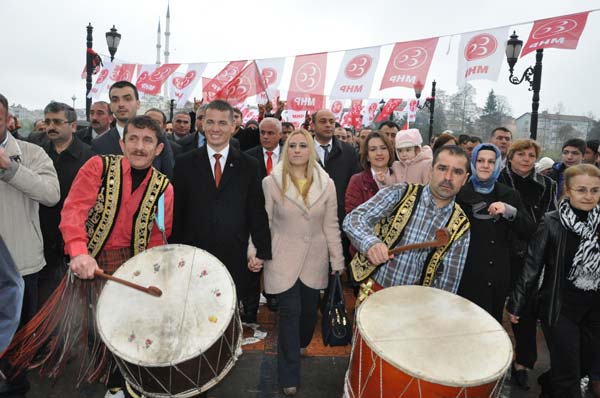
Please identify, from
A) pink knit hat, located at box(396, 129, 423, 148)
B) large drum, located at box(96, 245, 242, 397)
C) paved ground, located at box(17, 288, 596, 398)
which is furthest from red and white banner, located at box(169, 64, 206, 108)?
large drum, located at box(96, 245, 242, 397)

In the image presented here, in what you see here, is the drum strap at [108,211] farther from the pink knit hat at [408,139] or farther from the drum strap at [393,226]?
the pink knit hat at [408,139]

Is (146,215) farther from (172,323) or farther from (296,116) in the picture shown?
(296,116)

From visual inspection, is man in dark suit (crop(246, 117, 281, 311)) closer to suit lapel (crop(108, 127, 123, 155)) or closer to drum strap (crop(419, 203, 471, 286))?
suit lapel (crop(108, 127, 123, 155))

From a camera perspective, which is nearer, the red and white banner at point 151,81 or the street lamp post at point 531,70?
the street lamp post at point 531,70

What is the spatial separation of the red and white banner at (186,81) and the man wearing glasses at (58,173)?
9077 mm

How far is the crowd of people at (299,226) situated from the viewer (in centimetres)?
290

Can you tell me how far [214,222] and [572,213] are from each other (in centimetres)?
263

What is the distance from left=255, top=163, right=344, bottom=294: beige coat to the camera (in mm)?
3428

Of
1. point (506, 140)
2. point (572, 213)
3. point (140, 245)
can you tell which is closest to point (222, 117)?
point (140, 245)

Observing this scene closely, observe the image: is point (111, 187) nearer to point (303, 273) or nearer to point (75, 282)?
point (75, 282)

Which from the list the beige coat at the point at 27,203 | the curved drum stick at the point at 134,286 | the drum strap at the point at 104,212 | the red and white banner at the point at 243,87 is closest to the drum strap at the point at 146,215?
the drum strap at the point at 104,212

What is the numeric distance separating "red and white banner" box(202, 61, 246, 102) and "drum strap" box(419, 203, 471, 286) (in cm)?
873

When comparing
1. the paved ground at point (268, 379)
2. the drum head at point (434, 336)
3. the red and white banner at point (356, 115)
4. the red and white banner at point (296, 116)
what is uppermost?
the red and white banner at point (356, 115)

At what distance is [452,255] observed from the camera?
9.64 feet
